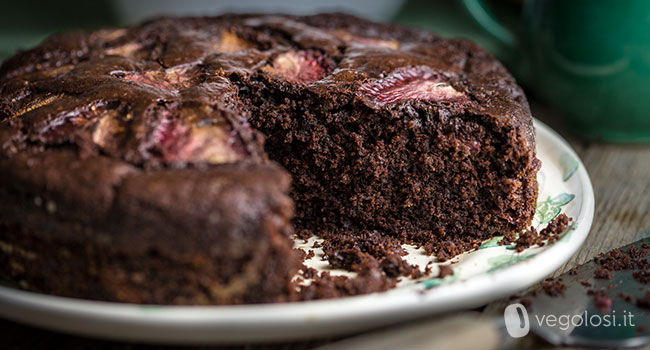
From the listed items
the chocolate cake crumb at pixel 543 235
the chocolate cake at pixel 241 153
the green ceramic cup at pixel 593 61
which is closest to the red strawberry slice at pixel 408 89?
the chocolate cake at pixel 241 153

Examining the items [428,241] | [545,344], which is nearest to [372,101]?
[428,241]

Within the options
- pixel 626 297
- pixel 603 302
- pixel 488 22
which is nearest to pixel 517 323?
pixel 603 302

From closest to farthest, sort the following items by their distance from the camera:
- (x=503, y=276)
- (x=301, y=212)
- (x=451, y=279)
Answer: (x=503, y=276) → (x=451, y=279) → (x=301, y=212)

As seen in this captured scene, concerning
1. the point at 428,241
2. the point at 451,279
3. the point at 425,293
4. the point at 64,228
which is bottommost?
the point at 428,241

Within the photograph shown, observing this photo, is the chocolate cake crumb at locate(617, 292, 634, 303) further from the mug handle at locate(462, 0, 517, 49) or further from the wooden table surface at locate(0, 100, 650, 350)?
the mug handle at locate(462, 0, 517, 49)

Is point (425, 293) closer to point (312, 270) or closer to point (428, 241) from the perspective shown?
point (312, 270)

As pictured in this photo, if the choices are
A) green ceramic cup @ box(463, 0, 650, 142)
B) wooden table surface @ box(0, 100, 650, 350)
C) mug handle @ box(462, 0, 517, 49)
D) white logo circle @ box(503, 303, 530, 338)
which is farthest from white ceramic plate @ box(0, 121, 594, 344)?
mug handle @ box(462, 0, 517, 49)
